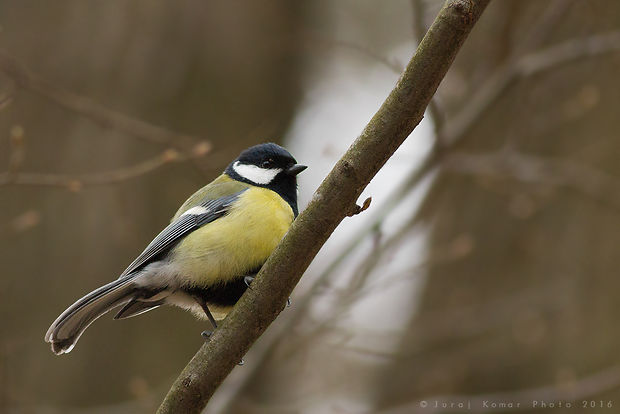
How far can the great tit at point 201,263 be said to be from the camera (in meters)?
3.16

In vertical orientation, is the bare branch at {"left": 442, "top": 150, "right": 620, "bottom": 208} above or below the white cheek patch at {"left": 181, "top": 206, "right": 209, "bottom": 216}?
below

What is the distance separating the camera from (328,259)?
182 inches

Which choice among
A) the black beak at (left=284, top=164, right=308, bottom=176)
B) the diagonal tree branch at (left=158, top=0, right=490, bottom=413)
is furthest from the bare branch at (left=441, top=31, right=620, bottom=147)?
the diagonal tree branch at (left=158, top=0, right=490, bottom=413)

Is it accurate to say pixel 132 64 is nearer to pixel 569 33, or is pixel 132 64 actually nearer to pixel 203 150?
pixel 203 150

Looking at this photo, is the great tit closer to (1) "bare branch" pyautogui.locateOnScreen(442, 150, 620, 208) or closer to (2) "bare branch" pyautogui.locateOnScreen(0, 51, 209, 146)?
(2) "bare branch" pyautogui.locateOnScreen(0, 51, 209, 146)

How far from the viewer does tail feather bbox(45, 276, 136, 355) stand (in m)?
3.05

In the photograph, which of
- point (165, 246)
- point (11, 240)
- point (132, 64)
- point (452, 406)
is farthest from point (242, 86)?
point (452, 406)

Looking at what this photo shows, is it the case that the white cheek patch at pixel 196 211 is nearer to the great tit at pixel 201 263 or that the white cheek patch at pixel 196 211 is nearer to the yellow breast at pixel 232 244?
the great tit at pixel 201 263

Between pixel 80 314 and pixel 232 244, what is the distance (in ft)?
2.54

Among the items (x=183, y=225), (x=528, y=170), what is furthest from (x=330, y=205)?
(x=528, y=170)

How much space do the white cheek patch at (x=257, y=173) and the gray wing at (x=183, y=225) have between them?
0.29 metres

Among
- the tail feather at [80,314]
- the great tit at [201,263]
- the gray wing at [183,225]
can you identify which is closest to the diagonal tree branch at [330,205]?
the great tit at [201,263]

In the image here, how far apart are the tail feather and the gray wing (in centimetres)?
10

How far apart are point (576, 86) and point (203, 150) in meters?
3.55
